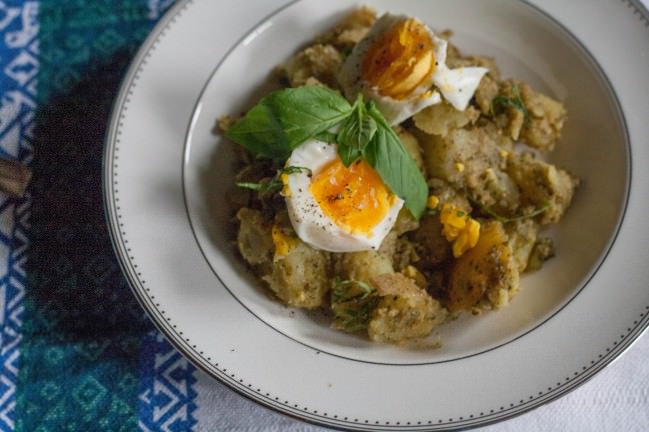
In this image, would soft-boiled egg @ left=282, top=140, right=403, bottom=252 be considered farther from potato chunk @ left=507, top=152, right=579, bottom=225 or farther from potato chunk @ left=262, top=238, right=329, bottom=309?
potato chunk @ left=507, top=152, right=579, bottom=225

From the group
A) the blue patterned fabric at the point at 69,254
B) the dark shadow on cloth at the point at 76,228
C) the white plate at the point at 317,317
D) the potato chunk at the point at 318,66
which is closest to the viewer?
the white plate at the point at 317,317

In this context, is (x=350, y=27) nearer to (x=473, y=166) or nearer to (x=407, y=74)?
(x=407, y=74)

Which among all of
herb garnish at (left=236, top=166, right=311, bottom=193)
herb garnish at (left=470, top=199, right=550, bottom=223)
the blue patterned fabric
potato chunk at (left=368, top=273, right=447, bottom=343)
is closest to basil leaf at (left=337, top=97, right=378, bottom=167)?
herb garnish at (left=236, top=166, right=311, bottom=193)

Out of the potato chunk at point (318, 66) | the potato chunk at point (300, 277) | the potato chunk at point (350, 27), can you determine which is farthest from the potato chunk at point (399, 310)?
the potato chunk at point (350, 27)

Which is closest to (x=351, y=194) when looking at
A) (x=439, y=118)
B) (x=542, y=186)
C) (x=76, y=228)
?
(x=439, y=118)

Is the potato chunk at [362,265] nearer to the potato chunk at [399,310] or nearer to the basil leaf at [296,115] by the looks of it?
the potato chunk at [399,310]

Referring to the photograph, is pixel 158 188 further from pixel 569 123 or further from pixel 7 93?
pixel 569 123

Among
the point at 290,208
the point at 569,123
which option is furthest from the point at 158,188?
the point at 569,123
